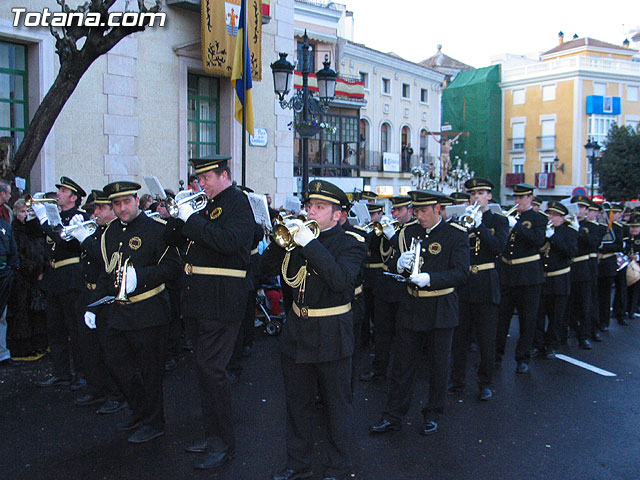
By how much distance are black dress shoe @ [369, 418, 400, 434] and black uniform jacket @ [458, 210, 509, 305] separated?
70.8 inches

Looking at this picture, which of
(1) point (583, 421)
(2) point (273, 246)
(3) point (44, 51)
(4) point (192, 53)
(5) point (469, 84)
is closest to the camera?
(2) point (273, 246)

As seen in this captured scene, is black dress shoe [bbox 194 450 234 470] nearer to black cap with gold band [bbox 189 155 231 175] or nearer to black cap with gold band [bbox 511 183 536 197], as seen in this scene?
black cap with gold band [bbox 189 155 231 175]

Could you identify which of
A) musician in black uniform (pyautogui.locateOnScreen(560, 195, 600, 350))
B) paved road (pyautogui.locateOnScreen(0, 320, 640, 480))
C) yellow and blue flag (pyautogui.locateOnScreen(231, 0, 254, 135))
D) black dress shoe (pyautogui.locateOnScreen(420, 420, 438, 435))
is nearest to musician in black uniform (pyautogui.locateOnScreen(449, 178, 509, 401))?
paved road (pyautogui.locateOnScreen(0, 320, 640, 480))

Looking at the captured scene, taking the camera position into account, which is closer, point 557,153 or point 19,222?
point 19,222

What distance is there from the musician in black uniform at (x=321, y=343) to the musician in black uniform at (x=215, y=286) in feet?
1.63

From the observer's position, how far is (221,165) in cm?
480

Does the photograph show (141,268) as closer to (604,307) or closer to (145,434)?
(145,434)

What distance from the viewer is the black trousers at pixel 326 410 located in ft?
13.9

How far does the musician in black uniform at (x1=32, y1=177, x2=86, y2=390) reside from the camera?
6.36m

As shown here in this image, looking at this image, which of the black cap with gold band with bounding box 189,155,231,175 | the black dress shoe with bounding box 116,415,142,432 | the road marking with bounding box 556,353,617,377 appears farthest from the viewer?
the road marking with bounding box 556,353,617,377

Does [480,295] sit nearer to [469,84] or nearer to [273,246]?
[273,246]

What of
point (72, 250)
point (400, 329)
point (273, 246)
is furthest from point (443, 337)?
point (72, 250)

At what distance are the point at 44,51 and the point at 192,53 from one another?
11.4 ft

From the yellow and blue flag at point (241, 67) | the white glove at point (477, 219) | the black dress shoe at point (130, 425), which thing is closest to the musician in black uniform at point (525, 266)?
the white glove at point (477, 219)
